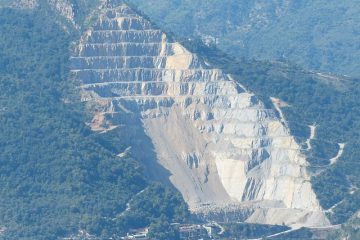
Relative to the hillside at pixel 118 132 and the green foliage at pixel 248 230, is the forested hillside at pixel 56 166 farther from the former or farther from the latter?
the green foliage at pixel 248 230

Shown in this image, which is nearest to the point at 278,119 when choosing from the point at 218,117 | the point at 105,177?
the point at 218,117

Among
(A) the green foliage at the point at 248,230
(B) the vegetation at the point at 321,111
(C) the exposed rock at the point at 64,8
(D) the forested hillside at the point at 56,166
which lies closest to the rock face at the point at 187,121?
(B) the vegetation at the point at 321,111

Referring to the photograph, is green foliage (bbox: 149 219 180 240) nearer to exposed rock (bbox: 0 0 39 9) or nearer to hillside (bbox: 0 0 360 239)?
hillside (bbox: 0 0 360 239)

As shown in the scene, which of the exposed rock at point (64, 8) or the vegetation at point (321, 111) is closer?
the vegetation at point (321, 111)

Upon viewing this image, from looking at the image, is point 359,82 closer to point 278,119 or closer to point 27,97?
point 278,119

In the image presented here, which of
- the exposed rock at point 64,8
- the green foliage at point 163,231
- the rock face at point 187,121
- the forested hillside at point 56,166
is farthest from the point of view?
the exposed rock at point 64,8

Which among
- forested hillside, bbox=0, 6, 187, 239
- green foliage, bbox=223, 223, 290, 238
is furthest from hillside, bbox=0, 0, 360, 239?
green foliage, bbox=223, 223, 290, 238

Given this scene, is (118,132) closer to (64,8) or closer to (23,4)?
(64,8)
